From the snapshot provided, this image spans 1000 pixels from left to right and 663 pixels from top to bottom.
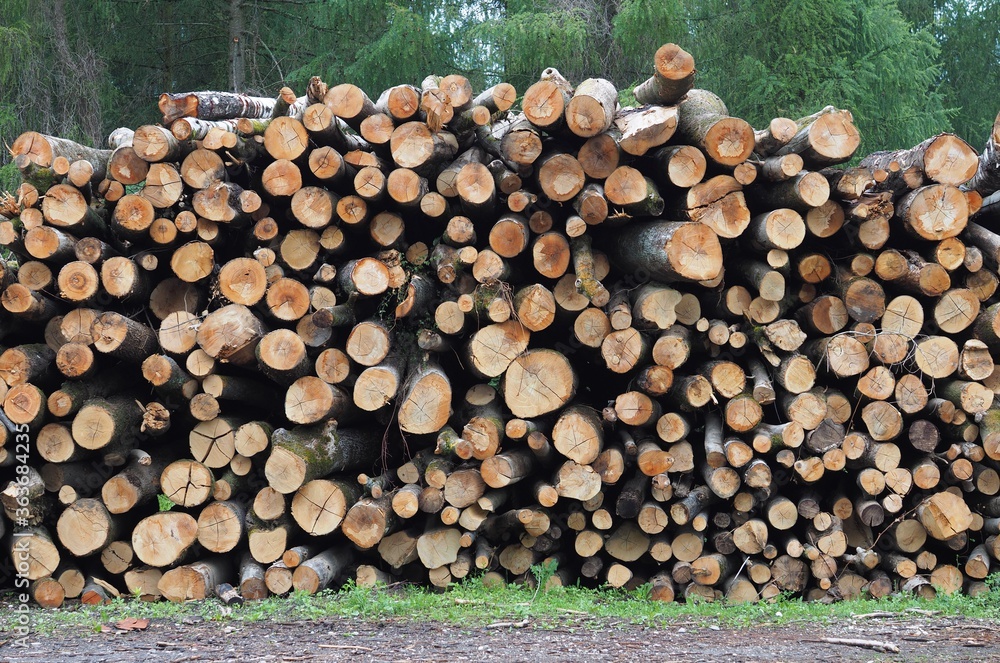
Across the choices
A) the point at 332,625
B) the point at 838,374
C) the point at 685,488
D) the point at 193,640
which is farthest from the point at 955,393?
the point at 193,640

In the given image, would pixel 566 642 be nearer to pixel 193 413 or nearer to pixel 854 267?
pixel 193 413

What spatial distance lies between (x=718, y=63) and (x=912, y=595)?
7897 mm

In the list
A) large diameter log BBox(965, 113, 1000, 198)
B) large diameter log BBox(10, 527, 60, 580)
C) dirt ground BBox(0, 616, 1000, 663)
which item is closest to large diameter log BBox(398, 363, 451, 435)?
dirt ground BBox(0, 616, 1000, 663)

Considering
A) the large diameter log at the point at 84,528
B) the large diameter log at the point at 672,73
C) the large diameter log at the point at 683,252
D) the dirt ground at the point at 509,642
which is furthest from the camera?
the large diameter log at the point at 84,528

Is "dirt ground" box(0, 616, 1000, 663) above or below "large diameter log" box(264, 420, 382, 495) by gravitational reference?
below

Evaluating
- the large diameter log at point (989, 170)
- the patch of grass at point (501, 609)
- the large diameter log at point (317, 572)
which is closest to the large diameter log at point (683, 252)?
the patch of grass at point (501, 609)

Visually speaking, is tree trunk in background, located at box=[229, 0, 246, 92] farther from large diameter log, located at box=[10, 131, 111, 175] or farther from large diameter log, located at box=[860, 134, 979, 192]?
large diameter log, located at box=[860, 134, 979, 192]

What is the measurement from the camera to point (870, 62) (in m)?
10.5

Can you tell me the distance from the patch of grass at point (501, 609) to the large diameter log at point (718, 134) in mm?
2579

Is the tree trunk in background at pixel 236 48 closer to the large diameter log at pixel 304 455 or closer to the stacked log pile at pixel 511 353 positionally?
the stacked log pile at pixel 511 353

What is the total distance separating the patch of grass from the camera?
437 cm

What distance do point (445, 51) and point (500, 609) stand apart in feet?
29.1

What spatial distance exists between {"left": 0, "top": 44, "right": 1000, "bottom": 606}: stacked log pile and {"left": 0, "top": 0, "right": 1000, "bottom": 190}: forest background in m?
5.09

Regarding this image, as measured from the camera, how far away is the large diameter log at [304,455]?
4793 mm
